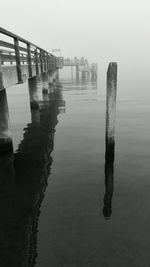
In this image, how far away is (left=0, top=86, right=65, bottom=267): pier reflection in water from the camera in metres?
5.06

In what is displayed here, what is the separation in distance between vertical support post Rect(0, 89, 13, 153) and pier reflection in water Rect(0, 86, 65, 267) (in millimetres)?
400

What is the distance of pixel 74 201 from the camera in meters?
6.84

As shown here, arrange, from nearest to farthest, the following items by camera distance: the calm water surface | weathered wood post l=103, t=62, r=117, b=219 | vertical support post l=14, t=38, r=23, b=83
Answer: the calm water surface
weathered wood post l=103, t=62, r=117, b=219
vertical support post l=14, t=38, r=23, b=83

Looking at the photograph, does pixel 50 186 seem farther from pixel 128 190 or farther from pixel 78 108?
pixel 78 108

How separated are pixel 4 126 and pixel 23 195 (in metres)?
2.97

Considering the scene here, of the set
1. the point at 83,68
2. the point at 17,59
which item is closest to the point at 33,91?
the point at 17,59

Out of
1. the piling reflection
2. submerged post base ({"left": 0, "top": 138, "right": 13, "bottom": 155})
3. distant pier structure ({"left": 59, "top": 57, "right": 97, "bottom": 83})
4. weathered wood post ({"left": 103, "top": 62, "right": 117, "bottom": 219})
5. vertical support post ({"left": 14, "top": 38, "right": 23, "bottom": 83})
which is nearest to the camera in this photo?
the piling reflection

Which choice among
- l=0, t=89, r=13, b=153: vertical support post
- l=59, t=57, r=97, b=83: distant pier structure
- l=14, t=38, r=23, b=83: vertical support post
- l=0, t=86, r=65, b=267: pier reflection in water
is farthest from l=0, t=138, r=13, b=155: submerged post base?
l=59, t=57, r=97, b=83: distant pier structure

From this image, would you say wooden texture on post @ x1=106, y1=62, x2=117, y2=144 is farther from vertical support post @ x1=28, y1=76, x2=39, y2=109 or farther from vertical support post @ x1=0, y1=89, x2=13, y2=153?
vertical support post @ x1=28, y1=76, x2=39, y2=109

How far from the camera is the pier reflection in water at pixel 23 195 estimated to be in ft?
16.6

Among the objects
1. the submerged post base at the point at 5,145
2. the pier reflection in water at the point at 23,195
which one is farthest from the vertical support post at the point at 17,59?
the pier reflection in water at the point at 23,195

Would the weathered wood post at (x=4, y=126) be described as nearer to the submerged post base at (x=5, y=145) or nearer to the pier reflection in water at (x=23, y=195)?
the submerged post base at (x=5, y=145)

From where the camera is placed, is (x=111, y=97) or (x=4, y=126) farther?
(x=4, y=126)

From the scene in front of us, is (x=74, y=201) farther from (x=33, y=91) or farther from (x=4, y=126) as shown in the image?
(x=33, y=91)
